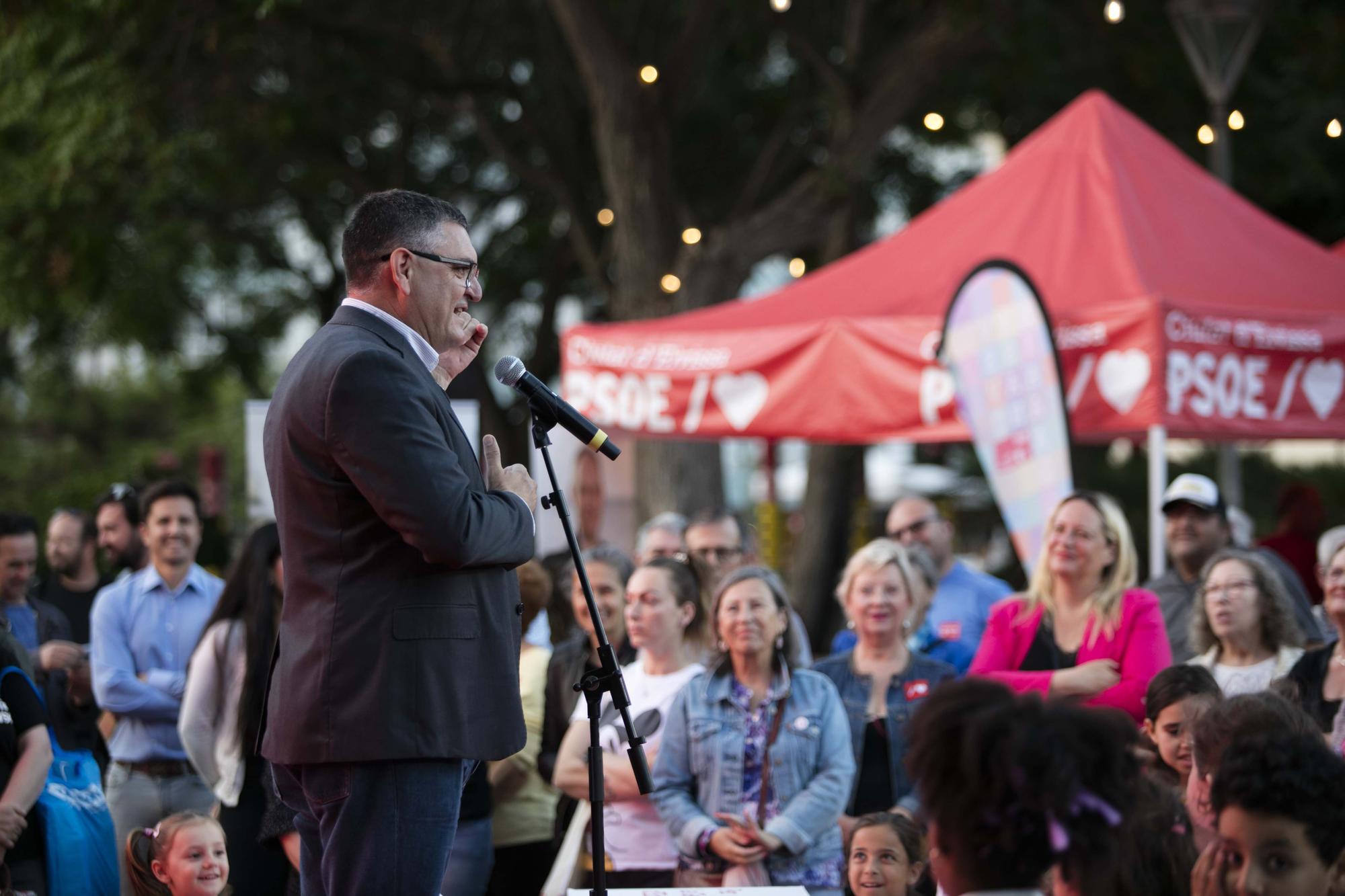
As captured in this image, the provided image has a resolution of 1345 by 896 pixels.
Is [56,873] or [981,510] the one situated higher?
[981,510]

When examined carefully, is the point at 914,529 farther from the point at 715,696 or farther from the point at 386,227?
the point at 386,227

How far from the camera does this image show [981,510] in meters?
20.2

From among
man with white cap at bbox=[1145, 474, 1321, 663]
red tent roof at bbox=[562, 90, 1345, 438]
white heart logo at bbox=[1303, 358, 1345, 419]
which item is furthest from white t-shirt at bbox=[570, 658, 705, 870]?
white heart logo at bbox=[1303, 358, 1345, 419]

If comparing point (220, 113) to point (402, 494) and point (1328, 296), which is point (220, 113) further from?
point (402, 494)

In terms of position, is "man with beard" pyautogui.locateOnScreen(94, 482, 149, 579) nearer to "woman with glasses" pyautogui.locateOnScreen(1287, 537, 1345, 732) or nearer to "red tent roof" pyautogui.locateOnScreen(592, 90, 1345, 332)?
"red tent roof" pyautogui.locateOnScreen(592, 90, 1345, 332)

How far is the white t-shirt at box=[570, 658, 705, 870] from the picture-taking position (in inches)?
207

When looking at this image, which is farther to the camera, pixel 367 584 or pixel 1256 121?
pixel 1256 121

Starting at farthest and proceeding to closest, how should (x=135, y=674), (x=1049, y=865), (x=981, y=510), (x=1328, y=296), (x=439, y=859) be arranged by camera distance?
(x=981, y=510) < (x=1328, y=296) < (x=135, y=674) < (x=439, y=859) < (x=1049, y=865)

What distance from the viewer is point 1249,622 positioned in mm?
5363

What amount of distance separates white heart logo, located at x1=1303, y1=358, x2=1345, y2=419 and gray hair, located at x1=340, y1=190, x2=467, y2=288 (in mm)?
4899

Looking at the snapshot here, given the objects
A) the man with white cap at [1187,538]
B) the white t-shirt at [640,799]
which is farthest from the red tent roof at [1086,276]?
the white t-shirt at [640,799]

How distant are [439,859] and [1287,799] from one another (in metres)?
1.62

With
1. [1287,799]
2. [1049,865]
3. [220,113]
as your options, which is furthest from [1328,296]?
[220,113]

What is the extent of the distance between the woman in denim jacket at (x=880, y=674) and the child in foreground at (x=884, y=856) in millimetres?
572
